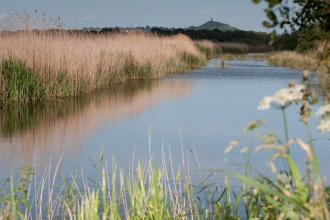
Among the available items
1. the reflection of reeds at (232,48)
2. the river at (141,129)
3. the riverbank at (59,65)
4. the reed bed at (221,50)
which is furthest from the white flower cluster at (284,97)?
the reflection of reeds at (232,48)

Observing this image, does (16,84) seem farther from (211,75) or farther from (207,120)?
(211,75)

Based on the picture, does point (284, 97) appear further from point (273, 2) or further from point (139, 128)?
point (139, 128)

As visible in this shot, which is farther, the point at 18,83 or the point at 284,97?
the point at 18,83

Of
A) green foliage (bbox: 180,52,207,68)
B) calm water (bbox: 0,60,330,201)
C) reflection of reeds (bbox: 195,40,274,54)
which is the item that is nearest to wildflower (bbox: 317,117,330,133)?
calm water (bbox: 0,60,330,201)

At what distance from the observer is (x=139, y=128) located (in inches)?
287

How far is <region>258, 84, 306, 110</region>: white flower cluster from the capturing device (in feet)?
4.74

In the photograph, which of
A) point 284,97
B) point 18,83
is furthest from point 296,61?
point 284,97

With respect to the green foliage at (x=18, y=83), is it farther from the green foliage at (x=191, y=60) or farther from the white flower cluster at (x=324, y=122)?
the green foliage at (x=191, y=60)

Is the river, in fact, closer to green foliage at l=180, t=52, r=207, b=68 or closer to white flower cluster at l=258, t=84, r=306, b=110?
white flower cluster at l=258, t=84, r=306, b=110

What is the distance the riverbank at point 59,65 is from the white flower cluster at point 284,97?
7793mm

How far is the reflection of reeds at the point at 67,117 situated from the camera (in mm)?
6074

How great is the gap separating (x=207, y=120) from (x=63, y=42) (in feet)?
13.4

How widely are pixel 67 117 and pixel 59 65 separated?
6.69 feet

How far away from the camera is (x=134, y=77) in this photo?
15.2 meters
